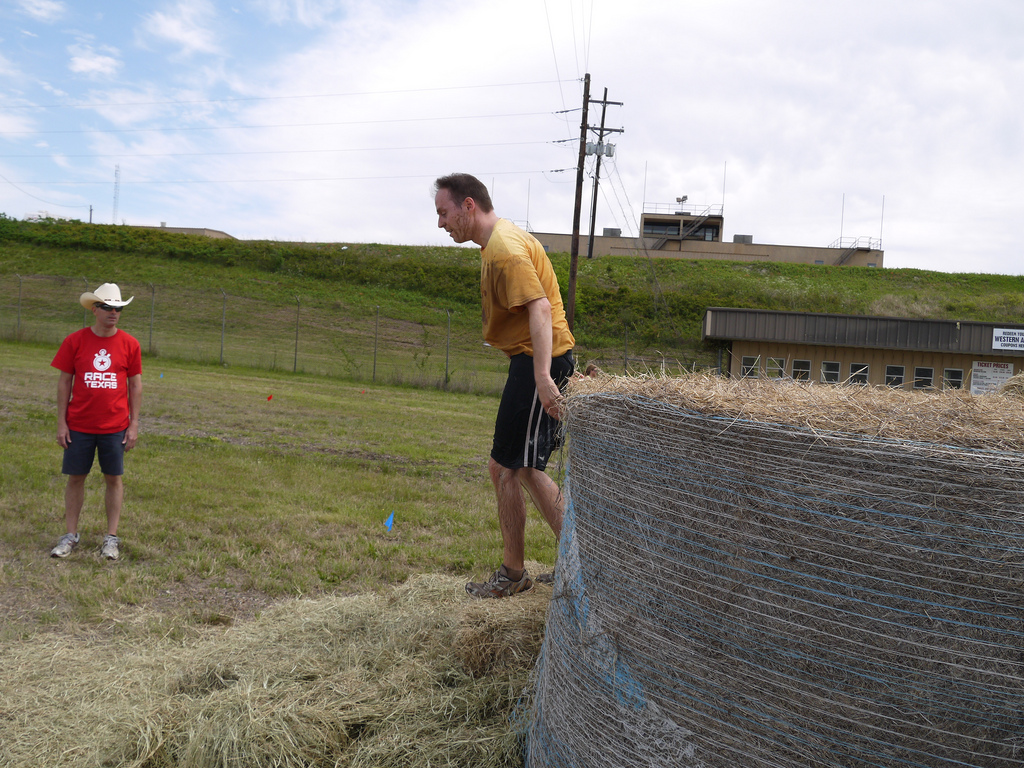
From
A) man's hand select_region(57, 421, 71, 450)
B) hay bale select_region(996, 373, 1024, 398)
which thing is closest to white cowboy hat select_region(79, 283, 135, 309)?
man's hand select_region(57, 421, 71, 450)

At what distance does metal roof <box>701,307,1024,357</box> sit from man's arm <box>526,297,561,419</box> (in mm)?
21489

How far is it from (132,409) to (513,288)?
3.33 m

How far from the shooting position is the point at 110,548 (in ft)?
14.7

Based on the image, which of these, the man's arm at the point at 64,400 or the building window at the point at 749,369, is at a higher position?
the building window at the point at 749,369

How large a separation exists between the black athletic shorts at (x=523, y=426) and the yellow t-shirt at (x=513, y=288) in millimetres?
124

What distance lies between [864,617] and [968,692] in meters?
0.24

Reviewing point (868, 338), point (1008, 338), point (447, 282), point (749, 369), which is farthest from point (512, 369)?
point (447, 282)

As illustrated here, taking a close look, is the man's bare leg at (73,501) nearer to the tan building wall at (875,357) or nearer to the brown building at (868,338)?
the brown building at (868,338)

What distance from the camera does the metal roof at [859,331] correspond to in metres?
23.3

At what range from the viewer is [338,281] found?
38656 mm

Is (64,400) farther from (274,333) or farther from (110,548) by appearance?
(274,333)

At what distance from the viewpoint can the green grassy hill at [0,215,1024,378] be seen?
32.9m

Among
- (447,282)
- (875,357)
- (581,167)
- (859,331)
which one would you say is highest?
(581,167)

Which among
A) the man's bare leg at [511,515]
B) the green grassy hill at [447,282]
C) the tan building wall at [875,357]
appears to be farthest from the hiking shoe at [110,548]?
the green grassy hill at [447,282]
